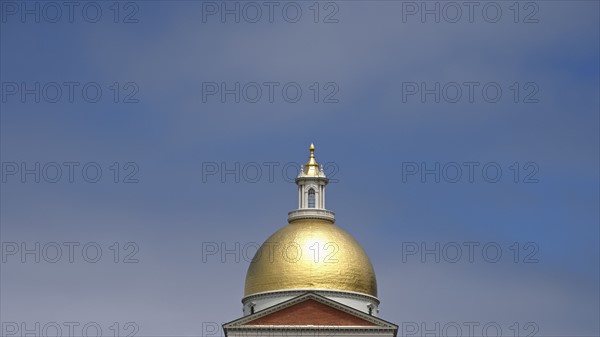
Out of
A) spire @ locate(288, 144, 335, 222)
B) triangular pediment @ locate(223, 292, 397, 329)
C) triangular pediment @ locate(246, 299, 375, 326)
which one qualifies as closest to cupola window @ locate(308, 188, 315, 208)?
spire @ locate(288, 144, 335, 222)

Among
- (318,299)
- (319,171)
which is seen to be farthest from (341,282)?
(319,171)

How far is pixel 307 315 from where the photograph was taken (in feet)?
318

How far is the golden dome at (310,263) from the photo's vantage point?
3866 inches

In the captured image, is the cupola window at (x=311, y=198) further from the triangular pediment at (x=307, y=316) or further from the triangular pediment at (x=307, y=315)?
the triangular pediment at (x=307, y=316)

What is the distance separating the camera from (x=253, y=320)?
96.8m

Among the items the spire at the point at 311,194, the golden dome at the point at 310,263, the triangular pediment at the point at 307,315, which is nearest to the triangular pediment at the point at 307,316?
the triangular pediment at the point at 307,315

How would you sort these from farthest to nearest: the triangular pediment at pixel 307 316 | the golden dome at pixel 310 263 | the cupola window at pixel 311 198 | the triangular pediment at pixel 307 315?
1. the cupola window at pixel 311 198
2. the golden dome at pixel 310 263
3. the triangular pediment at pixel 307 316
4. the triangular pediment at pixel 307 315

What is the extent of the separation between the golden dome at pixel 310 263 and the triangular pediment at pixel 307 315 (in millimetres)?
1129

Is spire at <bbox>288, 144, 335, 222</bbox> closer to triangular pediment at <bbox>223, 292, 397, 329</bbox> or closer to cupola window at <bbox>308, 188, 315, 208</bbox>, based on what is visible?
cupola window at <bbox>308, 188, 315, 208</bbox>

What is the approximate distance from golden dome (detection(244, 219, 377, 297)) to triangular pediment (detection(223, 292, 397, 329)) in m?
1.13

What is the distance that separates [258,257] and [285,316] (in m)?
4.37

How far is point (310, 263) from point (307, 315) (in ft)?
9.83

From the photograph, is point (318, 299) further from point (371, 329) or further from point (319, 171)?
point (319, 171)

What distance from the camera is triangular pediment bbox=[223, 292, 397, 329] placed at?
96375mm
